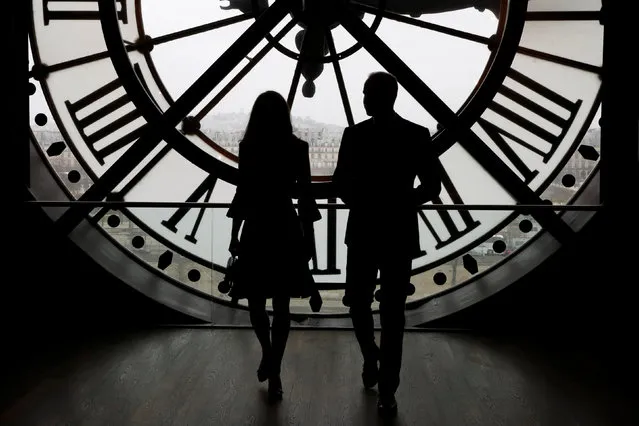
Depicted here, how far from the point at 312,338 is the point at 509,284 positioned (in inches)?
31.5

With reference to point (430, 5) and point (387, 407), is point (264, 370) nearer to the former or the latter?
point (387, 407)

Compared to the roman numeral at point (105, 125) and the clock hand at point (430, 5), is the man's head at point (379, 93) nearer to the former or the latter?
the clock hand at point (430, 5)

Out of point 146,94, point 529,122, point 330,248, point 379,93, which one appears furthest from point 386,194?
point 529,122

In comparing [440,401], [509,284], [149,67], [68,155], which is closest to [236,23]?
[149,67]

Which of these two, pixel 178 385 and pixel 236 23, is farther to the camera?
pixel 236 23

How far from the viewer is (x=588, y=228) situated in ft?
7.53

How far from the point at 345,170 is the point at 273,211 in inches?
8.8

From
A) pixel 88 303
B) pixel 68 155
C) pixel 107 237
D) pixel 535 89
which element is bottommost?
pixel 88 303

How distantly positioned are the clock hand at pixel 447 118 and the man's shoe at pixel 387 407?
965 millimetres

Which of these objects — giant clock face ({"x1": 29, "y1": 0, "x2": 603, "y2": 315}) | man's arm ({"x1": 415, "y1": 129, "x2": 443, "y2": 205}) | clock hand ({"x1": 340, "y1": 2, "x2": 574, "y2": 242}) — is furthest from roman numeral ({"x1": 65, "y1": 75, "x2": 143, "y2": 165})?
man's arm ({"x1": 415, "y1": 129, "x2": 443, "y2": 205})

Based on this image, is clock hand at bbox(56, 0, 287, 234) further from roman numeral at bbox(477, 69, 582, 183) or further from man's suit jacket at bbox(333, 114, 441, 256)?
roman numeral at bbox(477, 69, 582, 183)

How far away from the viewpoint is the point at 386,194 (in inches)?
61.4

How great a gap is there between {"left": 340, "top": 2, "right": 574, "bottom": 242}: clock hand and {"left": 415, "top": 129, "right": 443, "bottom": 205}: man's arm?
695 mm

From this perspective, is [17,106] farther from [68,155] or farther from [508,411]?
[508,411]
